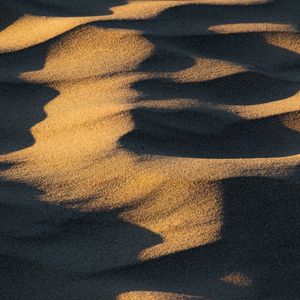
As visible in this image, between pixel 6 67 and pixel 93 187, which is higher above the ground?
pixel 6 67

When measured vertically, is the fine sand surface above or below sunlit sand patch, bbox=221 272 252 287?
above

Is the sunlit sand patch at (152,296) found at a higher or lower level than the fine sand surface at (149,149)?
lower

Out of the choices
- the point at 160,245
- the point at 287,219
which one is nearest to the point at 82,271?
the point at 160,245

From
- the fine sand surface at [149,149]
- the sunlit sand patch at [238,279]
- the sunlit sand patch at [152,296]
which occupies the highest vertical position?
the fine sand surface at [149,149]

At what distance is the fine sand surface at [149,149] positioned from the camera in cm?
159

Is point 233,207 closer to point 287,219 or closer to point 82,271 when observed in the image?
point 287,219

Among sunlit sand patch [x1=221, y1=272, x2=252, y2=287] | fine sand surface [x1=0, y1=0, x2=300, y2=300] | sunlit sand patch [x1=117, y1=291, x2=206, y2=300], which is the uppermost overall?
fine sand surface [x1=0, y1=0, x2=300, y2=300]

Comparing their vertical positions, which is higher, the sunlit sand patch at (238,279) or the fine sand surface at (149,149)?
the fine sand surface at (149,149)

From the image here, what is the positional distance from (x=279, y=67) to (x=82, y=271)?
2.58ft

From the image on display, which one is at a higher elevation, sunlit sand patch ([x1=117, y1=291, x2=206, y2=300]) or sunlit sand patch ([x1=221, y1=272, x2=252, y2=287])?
sunlit sand patch ([x1=117, y1=291, x2=206, y2=300])

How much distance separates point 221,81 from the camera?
203 cm

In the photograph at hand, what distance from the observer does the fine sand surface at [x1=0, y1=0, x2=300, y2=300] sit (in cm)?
159

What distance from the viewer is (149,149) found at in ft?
5.93

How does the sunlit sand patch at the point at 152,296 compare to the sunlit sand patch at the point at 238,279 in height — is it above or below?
above
